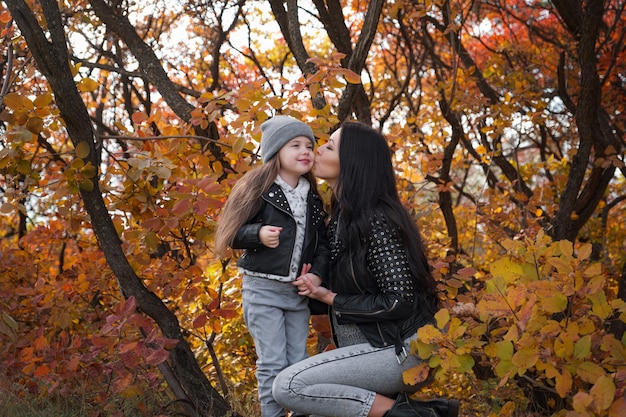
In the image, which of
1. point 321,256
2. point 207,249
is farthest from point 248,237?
point 207,249

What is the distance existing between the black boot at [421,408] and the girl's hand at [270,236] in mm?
718

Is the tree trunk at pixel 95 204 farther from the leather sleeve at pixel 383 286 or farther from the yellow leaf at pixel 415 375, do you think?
the yellow leaf at pixel 415 375

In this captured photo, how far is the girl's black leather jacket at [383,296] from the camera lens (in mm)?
2590

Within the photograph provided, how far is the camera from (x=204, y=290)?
387 cm

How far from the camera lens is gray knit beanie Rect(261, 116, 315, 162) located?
293 centimetres

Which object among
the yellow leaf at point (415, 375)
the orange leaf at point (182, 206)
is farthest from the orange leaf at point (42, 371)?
the yellow leaf at point (415, 375)

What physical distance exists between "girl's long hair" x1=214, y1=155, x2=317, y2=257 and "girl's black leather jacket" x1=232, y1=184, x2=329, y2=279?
3 centimetres

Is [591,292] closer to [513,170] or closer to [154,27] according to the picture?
[513,170]

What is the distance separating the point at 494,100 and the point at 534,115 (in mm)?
1249

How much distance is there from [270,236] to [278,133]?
1.59ft

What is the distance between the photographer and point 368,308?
2592 millimetres

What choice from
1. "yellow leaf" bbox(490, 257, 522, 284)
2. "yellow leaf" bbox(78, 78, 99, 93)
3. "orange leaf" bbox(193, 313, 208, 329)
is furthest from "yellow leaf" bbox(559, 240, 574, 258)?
"yellow leaf" bbox(78, 78, 99, 93)

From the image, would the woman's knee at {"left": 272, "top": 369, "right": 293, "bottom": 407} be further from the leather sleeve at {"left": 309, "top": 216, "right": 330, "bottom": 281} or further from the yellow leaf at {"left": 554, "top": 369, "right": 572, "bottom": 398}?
the yellow leaf at {"left": 554, "top": 369, "right": 572, "bottom": 398}

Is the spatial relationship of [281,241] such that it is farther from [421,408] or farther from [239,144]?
[421,408]
